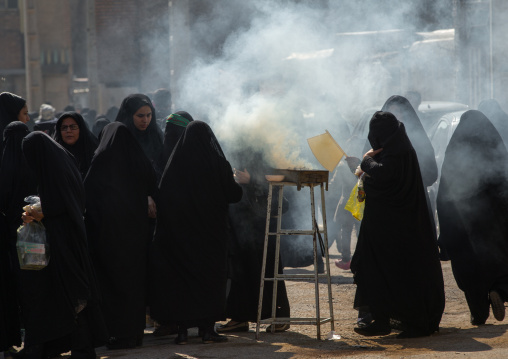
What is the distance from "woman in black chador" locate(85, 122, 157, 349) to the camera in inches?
218

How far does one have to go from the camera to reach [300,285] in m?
8.20

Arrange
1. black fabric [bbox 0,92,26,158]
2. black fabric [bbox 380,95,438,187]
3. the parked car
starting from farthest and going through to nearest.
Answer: the parked car, black fabric [bbox 380,95,438,187], black fabric [bbox 0,92,26,158]

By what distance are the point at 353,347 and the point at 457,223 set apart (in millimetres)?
1474

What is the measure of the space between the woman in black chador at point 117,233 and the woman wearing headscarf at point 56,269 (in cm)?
41

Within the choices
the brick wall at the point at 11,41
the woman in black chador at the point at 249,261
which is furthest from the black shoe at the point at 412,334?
the brick wall at the point at 11,41

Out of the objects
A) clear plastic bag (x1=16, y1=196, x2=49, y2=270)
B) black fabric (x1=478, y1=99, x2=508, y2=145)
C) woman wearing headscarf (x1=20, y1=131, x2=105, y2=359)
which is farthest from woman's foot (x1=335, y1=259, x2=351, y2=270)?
clear plastic bag (x1=16, y1=196, x2=49, y2=270)

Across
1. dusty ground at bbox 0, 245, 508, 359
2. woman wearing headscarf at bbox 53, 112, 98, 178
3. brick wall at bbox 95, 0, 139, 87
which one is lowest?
dusty ground at bbox 0, 245, 508, 359

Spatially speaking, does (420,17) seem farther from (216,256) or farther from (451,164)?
(216,256)

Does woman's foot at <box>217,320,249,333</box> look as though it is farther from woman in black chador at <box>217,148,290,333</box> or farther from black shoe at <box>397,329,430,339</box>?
black shoe at <box>397,329,430,339</box>

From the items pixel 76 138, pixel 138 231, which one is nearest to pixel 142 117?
pixel 76 138

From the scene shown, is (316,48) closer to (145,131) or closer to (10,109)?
(145,131)

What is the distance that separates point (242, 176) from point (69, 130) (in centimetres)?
128

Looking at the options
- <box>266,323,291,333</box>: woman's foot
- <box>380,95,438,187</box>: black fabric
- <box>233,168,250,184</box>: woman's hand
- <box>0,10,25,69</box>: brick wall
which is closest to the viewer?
<box>233,168,250,184</box>: woman's hand

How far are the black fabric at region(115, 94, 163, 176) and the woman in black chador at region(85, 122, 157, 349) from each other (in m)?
0.85
